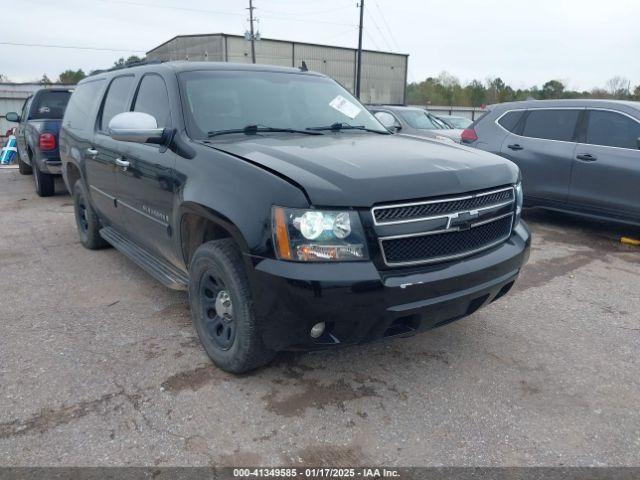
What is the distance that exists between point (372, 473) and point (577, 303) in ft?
9.11

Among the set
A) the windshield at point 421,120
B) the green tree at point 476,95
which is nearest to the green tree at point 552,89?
the green tree at point 476,95

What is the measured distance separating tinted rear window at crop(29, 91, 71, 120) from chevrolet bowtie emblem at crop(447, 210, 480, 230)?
371 inches

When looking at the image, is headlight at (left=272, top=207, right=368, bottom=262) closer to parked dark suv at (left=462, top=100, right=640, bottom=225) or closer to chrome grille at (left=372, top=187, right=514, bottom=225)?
chrome grille at (left=372, top=187, right=514, bottom=225)

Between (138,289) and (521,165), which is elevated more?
(521,165)

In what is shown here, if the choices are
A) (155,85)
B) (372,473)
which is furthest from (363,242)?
(155,85)

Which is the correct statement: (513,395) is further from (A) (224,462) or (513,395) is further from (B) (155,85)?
(B) (155,85)

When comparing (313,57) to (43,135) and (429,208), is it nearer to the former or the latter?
(43,135)

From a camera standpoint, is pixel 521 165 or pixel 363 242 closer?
pixel 363 242

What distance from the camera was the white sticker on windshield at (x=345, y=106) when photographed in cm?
414

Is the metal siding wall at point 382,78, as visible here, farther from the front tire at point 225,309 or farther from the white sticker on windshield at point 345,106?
the front tire at point 225,309

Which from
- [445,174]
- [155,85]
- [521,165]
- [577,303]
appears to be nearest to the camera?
[445,174]

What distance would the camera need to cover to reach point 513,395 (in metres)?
2.90

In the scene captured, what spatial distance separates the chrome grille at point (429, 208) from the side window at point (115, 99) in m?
2.72

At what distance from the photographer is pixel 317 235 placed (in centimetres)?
247
